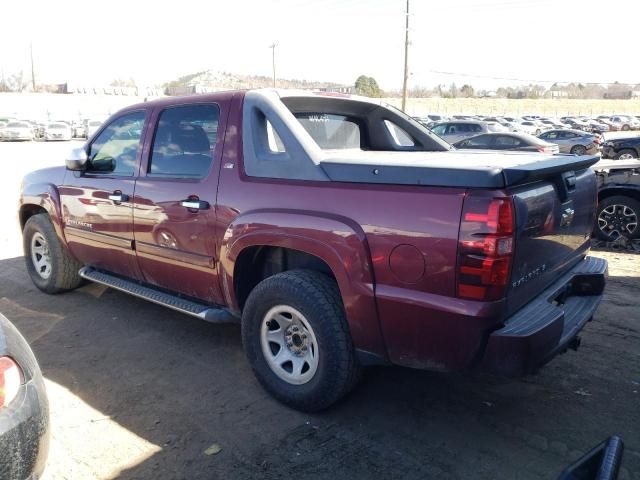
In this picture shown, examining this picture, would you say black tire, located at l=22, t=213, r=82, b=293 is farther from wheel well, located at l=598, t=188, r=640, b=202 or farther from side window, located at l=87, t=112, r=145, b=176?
wheel well, located at l=598, t=188, r=640, b=202

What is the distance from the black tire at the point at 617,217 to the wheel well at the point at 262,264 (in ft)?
19.2

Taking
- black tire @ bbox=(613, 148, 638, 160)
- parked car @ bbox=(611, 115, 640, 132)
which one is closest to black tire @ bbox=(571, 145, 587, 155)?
black tire @ bbox=(613, 148, 638, 160)

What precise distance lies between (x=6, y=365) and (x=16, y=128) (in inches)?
1603

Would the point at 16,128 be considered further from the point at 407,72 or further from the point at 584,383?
the point at 584,383

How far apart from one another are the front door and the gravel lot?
0.69 metres

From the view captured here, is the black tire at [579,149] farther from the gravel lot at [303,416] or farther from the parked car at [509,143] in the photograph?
the gravel lot at [303,416]

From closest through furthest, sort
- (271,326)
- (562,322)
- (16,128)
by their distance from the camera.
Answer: (562,322), (271,326), (16,128)

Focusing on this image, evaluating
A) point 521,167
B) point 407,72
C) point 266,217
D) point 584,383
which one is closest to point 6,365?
point 266,217

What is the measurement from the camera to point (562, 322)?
9.22 ft

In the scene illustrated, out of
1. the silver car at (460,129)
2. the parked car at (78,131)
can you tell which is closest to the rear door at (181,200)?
the silver car at (460,129)

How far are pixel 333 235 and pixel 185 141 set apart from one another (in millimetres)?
1687

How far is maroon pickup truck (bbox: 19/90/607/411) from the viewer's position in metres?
2.58

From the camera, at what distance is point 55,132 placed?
39.0m

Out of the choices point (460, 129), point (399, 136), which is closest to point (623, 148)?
point (460, 129)
